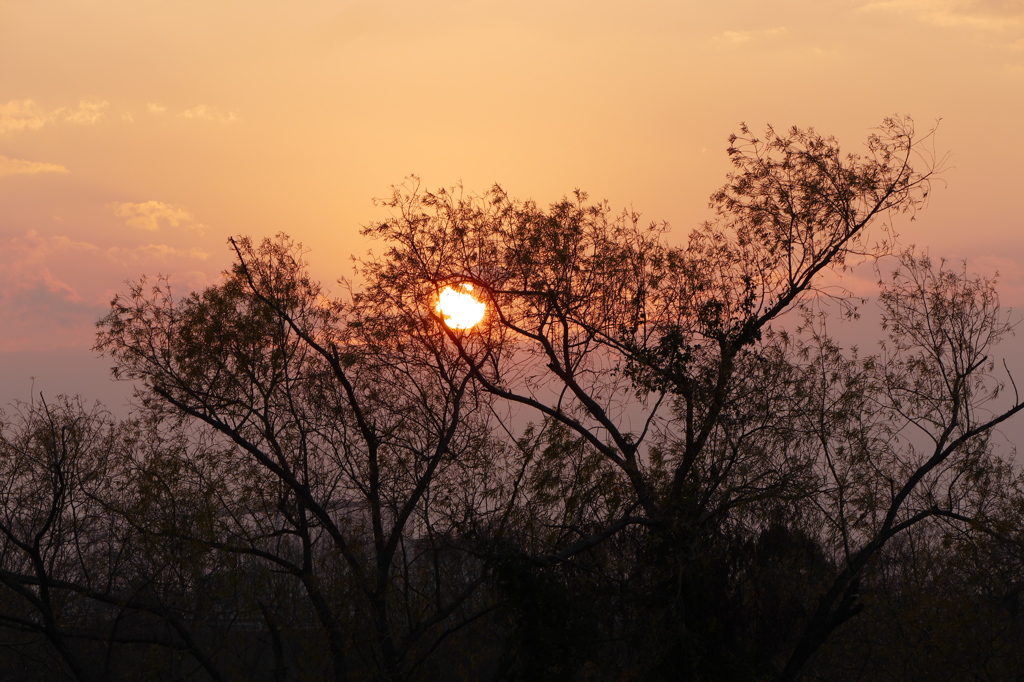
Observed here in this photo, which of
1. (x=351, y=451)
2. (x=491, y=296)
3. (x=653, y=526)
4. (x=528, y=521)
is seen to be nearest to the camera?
(x=653, y=526)

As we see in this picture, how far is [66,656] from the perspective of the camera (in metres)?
17.5

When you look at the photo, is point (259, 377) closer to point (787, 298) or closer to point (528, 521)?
point (528, 521)

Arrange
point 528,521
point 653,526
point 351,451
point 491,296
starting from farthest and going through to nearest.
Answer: point 351,451, point 491,296, point 528,521, point 653,526

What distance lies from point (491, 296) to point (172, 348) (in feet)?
24.2

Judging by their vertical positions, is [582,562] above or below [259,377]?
below

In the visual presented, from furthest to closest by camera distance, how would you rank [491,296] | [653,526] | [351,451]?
[351,451]
[491,296]
[653,526]

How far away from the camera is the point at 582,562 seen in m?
17.7

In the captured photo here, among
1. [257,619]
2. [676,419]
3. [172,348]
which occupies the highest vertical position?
[172,348]

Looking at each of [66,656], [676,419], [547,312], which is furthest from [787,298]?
[66,656]

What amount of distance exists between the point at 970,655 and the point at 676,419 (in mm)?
10973

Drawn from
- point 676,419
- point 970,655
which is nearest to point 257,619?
point 676,419

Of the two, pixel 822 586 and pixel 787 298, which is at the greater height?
pixel 787 298

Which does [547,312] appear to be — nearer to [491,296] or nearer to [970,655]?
[491,296]

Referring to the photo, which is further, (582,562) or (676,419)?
(676,419)
